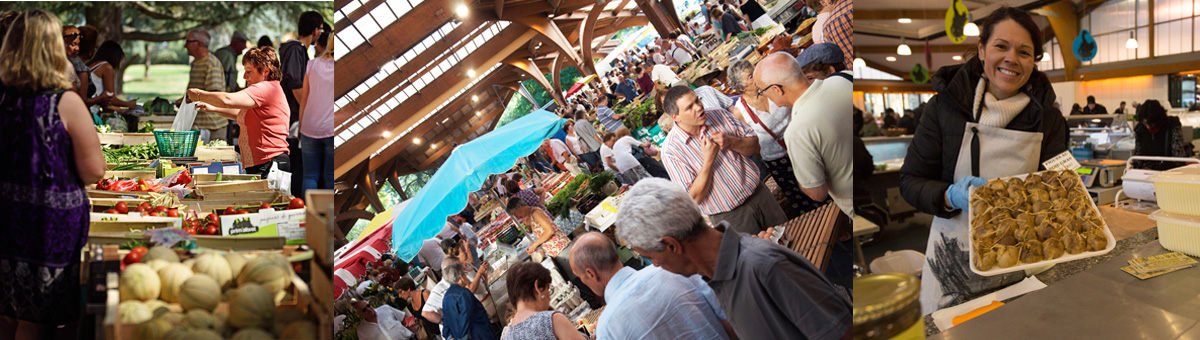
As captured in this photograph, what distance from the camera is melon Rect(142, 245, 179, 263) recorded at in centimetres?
207

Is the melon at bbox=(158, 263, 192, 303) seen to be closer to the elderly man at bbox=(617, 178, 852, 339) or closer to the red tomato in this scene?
the red tomato

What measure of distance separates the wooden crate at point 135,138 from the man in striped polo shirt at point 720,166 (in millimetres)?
2068

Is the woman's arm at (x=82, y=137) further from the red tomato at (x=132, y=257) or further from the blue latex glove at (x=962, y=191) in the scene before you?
the blue latex glove at (x=962, y=191)

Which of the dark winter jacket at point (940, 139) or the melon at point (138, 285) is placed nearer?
the melon at point (138, 285)

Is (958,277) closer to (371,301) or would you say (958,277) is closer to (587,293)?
(587,293)

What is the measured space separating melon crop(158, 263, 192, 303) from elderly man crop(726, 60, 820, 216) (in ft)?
5.81

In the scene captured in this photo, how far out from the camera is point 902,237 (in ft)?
7.99

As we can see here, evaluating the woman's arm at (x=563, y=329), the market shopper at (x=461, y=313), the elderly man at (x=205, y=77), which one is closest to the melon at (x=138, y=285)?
the elderly man at (x=205, y=77)

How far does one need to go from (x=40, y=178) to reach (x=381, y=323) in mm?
1179

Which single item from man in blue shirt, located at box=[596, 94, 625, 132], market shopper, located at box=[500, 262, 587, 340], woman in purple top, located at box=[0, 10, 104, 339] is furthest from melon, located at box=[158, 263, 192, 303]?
man in blue shirt, located at box=[596, 94, 625, 132]

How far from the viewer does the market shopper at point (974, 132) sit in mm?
2447

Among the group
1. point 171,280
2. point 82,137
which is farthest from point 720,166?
point 82,137

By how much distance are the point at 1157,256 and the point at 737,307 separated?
3.43 metres

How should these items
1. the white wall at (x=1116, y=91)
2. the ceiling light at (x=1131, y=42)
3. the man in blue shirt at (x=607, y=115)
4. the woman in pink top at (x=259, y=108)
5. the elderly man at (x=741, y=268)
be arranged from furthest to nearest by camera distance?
the ceiling light at (x=1131, y=42) → the white wall at (x=1116, y=91) → the woman in pink top at (x=259, y=108) → the man in blue shirt at (x=607, y=115) → the elderly man at (x=741, y=268)
